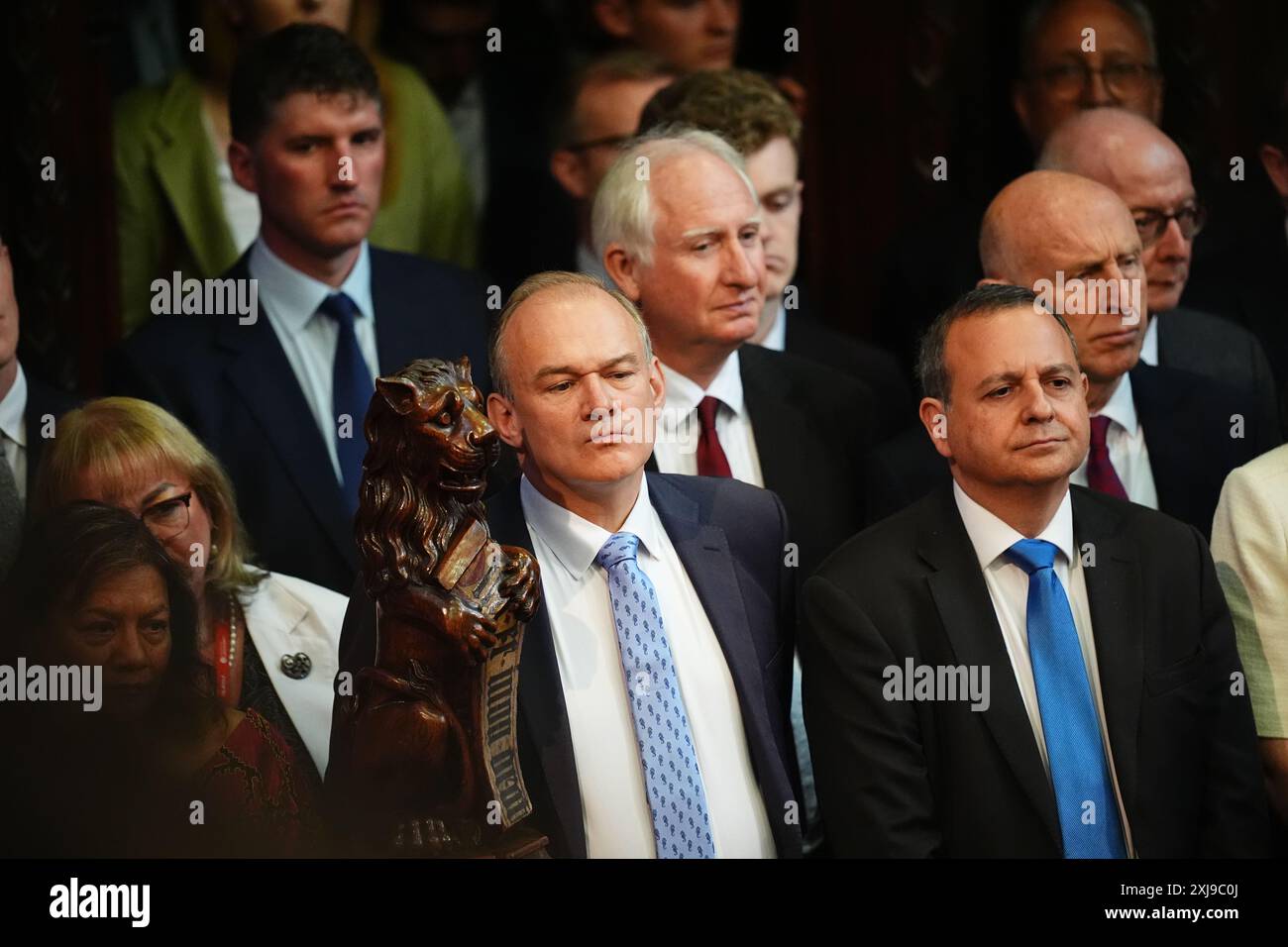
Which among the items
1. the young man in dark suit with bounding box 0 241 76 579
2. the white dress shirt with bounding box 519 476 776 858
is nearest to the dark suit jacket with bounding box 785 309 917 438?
the white dress shirt with bounding box 519 476 776 858

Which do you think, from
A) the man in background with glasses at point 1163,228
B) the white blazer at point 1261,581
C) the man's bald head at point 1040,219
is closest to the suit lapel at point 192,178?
the man's bald head at point 1040,219

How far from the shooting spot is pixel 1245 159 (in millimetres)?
5289

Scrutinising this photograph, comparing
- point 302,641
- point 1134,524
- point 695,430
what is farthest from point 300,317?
point 1134,524

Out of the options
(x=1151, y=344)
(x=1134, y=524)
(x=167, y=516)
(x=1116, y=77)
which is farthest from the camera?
(x=1116, y=77)

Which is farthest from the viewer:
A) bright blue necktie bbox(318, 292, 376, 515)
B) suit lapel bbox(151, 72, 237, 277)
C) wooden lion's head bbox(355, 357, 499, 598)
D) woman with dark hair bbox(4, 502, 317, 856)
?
suit lapel bbox(151, 72, 237, 277)

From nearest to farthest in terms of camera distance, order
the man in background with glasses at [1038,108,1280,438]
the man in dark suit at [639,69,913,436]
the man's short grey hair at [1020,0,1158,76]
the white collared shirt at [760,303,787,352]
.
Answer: the man in background with glasses at [1038,108,1280,438] → the man in dark suit at [639,69,913,436] → the white collared shirt at [760,303,787,352] → the man's short grey hair at [1020,0,1158,76]

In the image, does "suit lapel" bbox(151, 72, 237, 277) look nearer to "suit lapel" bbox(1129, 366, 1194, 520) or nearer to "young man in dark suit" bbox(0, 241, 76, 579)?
"young man in dark suit" bbox(0, 241, 76, 579)

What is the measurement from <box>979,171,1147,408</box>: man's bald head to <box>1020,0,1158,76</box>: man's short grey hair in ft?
2.54

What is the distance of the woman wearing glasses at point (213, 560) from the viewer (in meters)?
4.30

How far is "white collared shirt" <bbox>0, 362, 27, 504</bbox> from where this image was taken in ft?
14.9

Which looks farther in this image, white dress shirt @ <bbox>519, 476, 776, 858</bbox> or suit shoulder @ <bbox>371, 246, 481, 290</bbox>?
suit shoulder @ <bbox>371, 246, 481, 290</bbox>

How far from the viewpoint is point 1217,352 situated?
4848mm

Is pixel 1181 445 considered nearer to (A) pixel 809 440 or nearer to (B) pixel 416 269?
(A) pixel 809 440

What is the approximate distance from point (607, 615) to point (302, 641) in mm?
710
